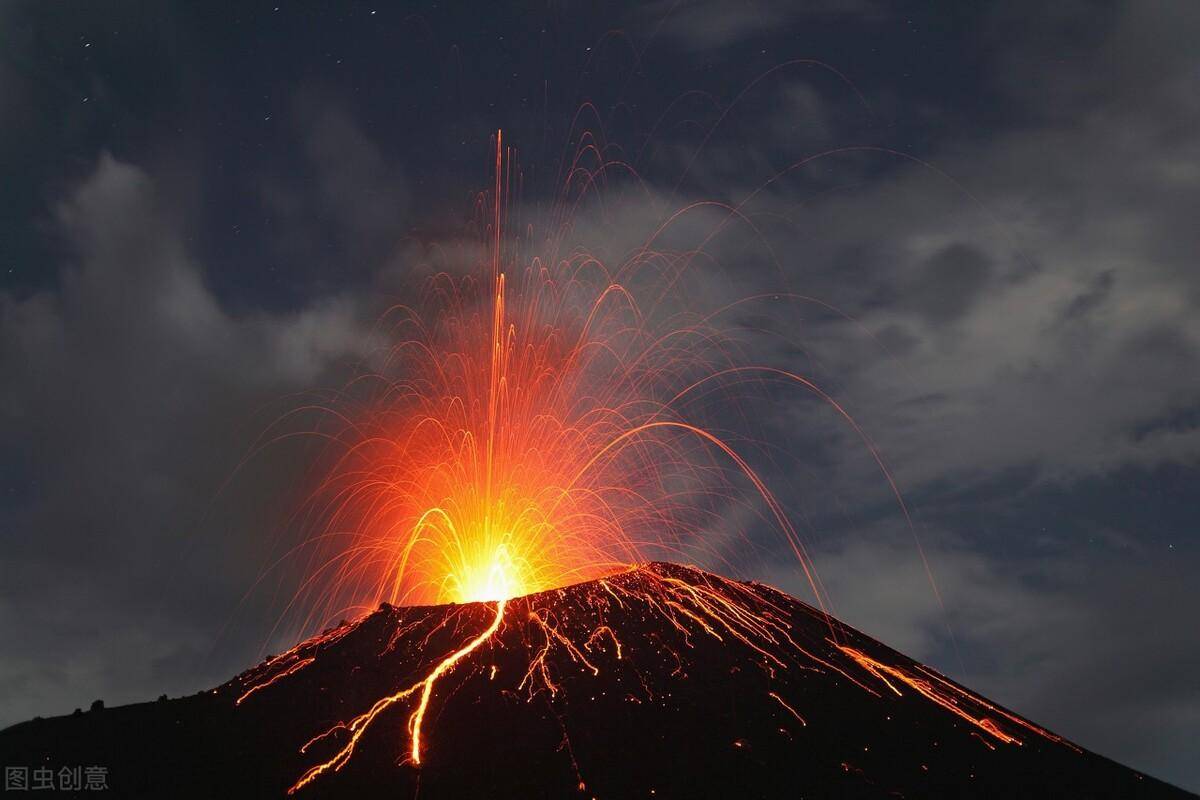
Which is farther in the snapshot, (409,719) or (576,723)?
(409,719)

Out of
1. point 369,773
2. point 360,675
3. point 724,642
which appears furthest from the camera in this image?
point 724,642

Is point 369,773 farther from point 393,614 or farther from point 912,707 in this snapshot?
point 912,707

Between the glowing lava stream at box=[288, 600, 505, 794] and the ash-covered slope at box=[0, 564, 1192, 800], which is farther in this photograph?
the glowing lava stream at box=[288, 600, 505, 794]

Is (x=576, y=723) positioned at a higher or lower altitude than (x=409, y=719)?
lower

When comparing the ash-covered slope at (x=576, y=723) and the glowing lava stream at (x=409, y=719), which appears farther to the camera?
the glowing lava stream at (x=409, y=719)

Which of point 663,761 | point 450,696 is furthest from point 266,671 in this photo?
point 663,761
